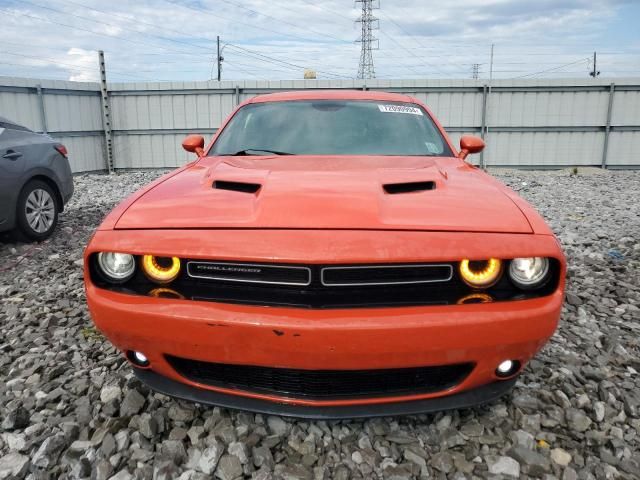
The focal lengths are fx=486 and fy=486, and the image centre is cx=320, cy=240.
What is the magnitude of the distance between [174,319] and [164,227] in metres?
0.34

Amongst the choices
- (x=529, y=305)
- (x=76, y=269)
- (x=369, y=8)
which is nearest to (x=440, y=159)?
(x=529, y=305)

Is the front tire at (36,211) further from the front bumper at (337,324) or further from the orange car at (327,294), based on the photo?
the front bumper at (337,324)

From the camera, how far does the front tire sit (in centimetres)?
504

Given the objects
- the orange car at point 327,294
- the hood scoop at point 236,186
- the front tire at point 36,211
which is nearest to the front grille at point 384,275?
the orange car at point 327,294

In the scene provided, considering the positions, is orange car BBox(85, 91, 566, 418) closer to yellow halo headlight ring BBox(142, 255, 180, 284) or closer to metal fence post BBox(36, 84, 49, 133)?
yellow halo headlight ring BBox(142, 255, 180, 284)

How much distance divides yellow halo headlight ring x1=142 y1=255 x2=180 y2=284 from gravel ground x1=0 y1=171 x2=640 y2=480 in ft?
2.25

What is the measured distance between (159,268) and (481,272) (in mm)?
1170

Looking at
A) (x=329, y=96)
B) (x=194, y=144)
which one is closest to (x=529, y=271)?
(x=329, y=96)

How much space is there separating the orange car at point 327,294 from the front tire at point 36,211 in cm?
380

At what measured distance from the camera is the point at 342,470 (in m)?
1.82

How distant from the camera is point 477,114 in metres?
13.1

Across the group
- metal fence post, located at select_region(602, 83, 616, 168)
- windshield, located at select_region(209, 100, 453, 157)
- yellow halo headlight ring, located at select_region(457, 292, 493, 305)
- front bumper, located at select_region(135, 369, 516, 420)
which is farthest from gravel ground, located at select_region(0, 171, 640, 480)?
metal fence post, located at select_region(602, 83, 616, 168)

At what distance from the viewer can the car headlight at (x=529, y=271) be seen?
68.7 inches

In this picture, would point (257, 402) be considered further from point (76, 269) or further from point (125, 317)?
point (76, 269)
